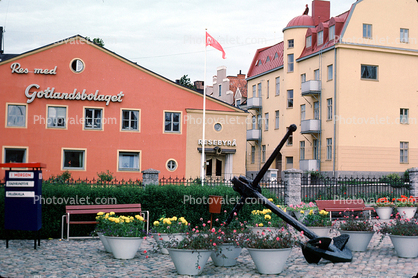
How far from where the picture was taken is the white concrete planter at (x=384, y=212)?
19.8 meters

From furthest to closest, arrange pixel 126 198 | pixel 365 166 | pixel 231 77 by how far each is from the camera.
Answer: pixel 231 77
pixel 365 166
pixel 126 198

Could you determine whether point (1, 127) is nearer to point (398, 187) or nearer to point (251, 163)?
point (398, 187)

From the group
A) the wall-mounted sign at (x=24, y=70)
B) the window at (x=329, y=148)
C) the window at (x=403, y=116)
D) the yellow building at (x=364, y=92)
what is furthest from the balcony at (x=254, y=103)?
the wall-mounted sign at (x=24, y=70)

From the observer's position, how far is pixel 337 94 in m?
38.7

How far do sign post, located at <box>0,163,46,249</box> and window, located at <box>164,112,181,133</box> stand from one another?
72.3 feet

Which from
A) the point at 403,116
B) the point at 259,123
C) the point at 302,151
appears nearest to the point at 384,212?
the point at 403,116

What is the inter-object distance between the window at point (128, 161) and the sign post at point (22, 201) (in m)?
21.1

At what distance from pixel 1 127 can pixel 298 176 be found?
21487mm

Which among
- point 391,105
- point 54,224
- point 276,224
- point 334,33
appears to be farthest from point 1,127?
point 391,105

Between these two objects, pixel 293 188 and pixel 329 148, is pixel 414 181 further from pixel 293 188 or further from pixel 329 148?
pixel 329 148

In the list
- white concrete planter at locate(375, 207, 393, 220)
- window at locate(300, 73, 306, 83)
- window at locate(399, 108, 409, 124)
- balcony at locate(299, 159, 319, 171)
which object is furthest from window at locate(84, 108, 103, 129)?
window at locate(399, 108, 409, 124)

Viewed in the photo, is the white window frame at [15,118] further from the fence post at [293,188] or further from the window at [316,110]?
the window at [316,110]

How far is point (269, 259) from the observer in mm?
9039

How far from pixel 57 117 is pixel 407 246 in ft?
86.3
